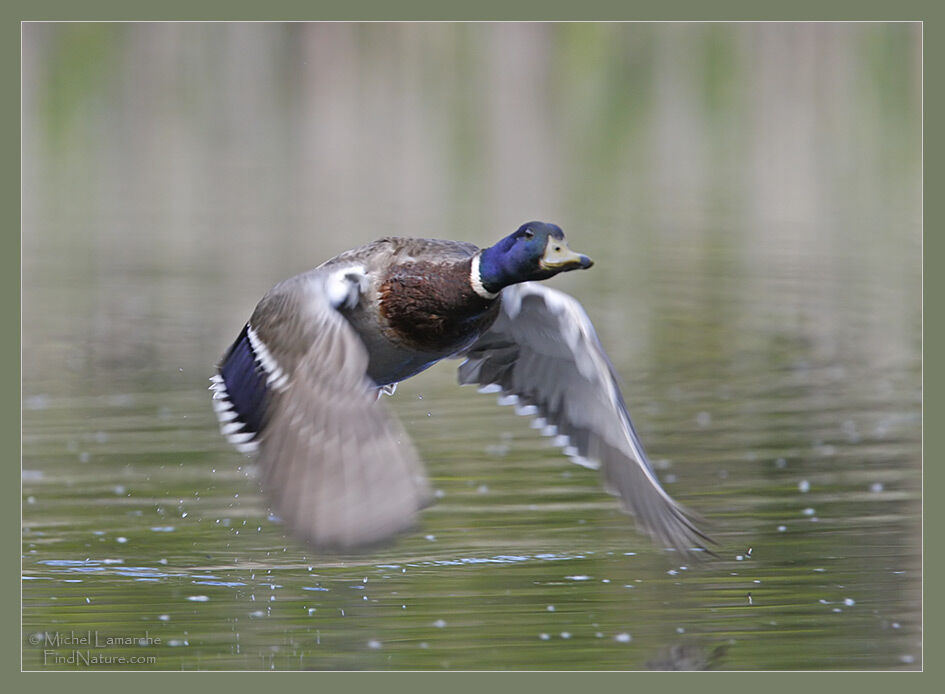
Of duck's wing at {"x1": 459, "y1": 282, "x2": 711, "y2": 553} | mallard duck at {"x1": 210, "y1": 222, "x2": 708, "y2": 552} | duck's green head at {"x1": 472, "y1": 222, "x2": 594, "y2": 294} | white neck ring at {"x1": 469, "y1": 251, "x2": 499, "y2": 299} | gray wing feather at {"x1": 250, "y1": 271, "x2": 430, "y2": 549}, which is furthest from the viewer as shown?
duck's wing at {"x1": 459, "y1": 282, "x2": 711, "y2": 553}

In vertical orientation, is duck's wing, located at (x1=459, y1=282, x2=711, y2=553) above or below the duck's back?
below

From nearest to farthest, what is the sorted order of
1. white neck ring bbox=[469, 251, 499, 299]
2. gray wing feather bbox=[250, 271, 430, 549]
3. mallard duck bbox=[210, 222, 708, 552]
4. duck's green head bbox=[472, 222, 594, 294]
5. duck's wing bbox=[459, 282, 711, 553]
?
gray wing feather bbox=[250, 271, 430, 549]
mallard duck bbox=[210, 222, 708, 552]
duck's green head bbox=[472, 222, 594, 294]
white neck ring bbox=[469, 251, 499, 299]
duck's wing bbox=[459, 282, 711, 553]

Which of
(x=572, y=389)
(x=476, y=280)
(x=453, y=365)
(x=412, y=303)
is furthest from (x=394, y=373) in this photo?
(x=453, y=365)

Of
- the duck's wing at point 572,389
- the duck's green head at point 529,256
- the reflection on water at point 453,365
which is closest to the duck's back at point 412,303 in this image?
the duck's green head at point 529,256

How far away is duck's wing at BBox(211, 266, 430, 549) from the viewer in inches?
204

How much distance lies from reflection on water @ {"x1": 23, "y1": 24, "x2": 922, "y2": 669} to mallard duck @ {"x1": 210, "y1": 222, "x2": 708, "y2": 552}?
541 millimetres

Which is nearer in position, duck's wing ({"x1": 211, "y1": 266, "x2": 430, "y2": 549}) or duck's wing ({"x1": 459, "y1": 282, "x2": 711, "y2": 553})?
duck's wing ({"x1": 211, "y1": 266, "x2": 430, "y2": 549})

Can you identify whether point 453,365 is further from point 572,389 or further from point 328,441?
point 328,441

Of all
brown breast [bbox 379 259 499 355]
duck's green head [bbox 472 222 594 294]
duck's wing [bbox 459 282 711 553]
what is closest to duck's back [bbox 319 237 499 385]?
brown breast [bbox 379 259 499 355]

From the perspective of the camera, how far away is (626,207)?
17.2 m

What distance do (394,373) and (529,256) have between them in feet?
3.05

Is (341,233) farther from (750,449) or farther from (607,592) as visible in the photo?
(607,592)

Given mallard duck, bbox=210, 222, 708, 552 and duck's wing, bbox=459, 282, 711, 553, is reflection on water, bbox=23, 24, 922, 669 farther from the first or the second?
mallard duck, bbox=210, 222, 708, 552

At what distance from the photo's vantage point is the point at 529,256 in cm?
621
